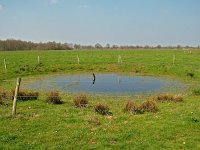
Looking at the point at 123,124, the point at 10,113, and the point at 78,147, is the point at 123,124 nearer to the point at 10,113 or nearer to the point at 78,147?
the point at 78,147

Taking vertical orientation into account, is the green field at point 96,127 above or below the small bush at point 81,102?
below

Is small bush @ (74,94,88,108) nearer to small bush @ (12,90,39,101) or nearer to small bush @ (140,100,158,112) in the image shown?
small bush @ (12,90,39,101)

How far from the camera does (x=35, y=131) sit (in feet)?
47.3

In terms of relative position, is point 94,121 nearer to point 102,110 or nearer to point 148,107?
point 102,110

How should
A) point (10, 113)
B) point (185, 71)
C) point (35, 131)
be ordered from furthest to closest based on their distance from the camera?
point (185, 71), point (10, 113), point (35, 131)

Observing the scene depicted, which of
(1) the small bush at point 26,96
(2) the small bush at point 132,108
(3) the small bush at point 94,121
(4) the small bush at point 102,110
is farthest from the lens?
(1) the small bush at point 26,96

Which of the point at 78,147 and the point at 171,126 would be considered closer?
the point at 78,147

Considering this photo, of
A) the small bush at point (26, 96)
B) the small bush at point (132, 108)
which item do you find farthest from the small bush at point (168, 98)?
the small bush at point (26, 96)

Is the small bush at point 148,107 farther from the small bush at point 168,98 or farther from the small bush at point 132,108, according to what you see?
the small bush at point 168,98

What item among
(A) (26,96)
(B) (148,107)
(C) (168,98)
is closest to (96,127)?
(B) (148,107)

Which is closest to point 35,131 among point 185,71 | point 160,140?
point 160,140

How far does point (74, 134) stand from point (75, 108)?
4.97 meters

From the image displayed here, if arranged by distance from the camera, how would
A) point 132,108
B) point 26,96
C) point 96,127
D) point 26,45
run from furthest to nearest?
point 26,45 → point 26,96 → point 132,108 → point 96,127

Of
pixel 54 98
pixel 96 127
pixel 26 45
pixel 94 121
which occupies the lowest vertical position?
pixel 96 127
